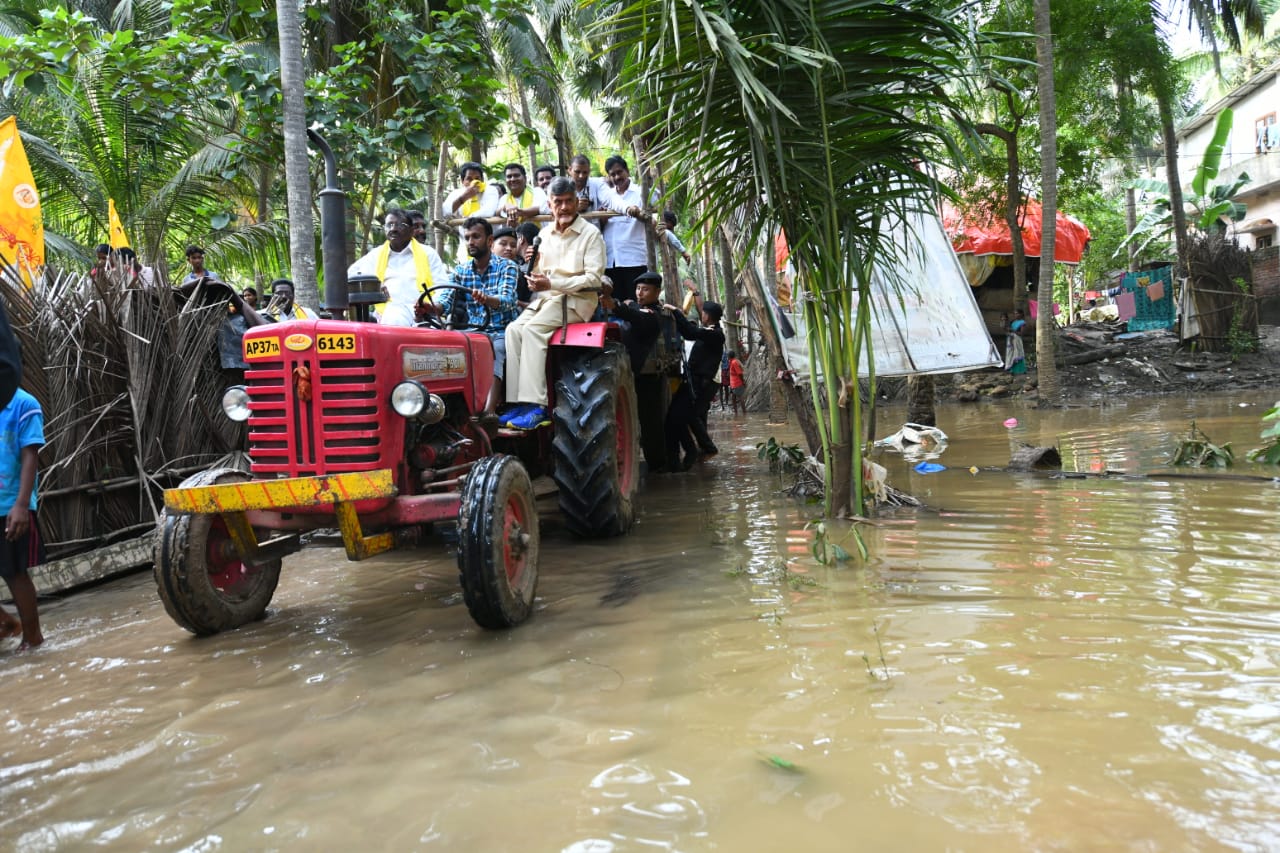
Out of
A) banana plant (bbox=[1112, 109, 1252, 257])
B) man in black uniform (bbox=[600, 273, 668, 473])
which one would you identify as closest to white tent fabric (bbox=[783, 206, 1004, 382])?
man in black uniform (bbox=[600, 273, 668, 473])

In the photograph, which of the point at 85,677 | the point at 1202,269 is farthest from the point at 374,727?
the point at 1202,269

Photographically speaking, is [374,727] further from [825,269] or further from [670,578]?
[825,269]

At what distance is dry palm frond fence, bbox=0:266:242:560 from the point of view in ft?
18.5

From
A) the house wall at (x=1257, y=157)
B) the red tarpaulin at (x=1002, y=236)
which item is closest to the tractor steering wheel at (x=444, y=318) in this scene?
the red tarpaulin at (x=1002, y=236)

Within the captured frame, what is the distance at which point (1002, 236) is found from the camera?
16.1 meters

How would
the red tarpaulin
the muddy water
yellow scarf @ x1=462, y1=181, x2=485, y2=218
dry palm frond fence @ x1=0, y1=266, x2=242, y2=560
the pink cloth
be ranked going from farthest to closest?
the pink cloth
the red tarpaulin
yellow scarf @ x1=462, y1=181, x2=485, y2=218
dry palm frond fence @ x1=0, y1=266, x2=242, y2=560
the muddy water

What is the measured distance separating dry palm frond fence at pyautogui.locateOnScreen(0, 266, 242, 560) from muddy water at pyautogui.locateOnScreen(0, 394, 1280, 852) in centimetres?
97

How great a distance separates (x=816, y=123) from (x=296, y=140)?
13.7 ft

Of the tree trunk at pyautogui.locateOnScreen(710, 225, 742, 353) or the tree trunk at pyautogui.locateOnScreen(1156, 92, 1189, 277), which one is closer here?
the tree trunk at pyautogui.locateOnScreen(710, 225, 742, 353)

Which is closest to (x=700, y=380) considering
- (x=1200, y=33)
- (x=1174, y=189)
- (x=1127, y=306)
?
(x=1174, y=189)

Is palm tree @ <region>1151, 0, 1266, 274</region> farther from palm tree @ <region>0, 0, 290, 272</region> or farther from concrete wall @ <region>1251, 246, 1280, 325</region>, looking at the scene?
palm tree @ <region>0, 0, 290, 272</region>

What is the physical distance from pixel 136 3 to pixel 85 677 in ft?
47.3

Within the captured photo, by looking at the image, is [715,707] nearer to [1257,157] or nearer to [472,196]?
[472,196]

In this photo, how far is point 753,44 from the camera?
4.73m
